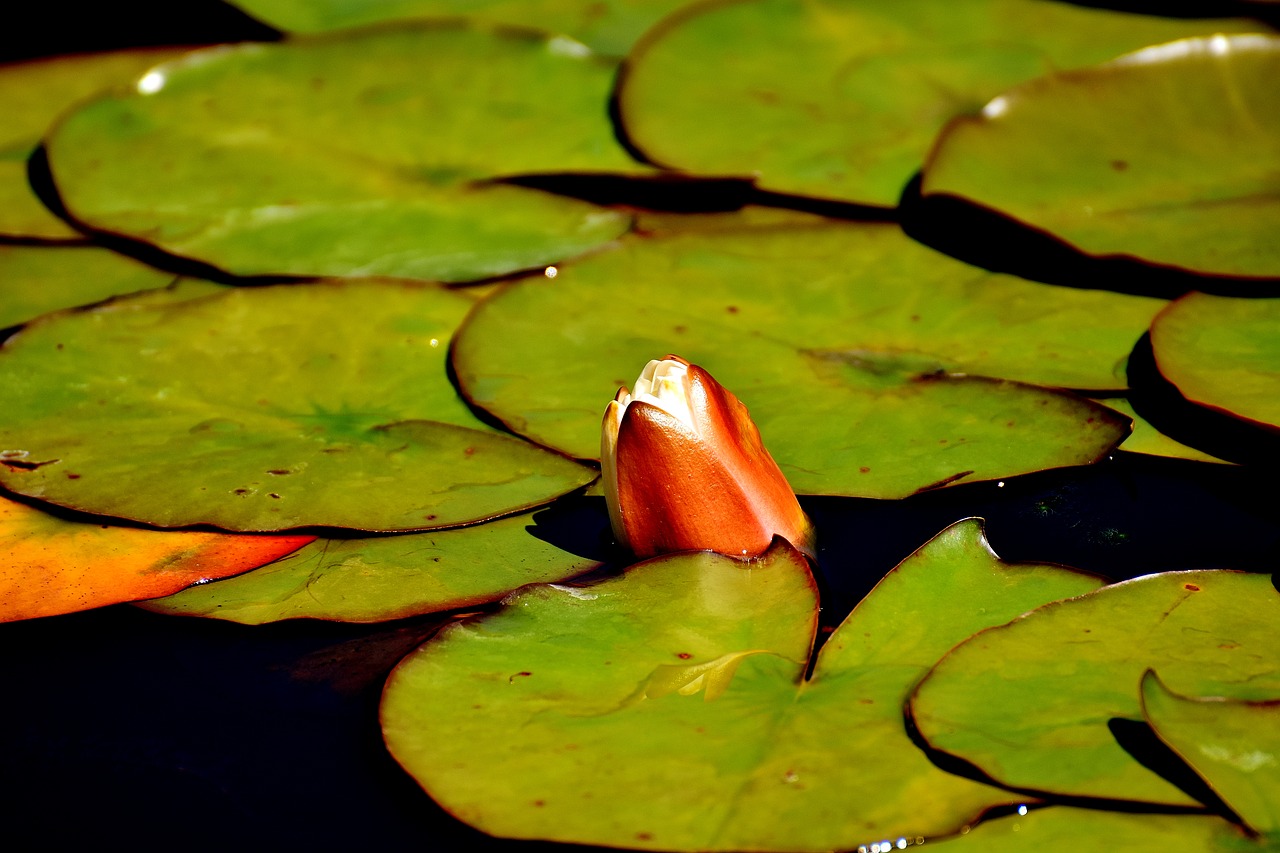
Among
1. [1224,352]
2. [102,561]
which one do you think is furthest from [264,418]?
[1224,352]

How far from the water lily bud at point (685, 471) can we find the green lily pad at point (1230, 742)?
451 mm

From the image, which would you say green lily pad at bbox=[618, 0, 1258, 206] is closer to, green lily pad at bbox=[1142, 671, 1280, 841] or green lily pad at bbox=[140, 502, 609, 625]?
green lily pad at bbox=[140, 502, 609, 625]

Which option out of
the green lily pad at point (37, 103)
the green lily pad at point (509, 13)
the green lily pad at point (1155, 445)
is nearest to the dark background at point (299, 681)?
the green lily pad at point (1155, 445)

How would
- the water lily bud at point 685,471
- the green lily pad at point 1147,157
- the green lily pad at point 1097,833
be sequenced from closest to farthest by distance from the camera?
the green lily pad at point 1097,833, the water lily bud at point 685,471, the green lily pad at point 1147,157

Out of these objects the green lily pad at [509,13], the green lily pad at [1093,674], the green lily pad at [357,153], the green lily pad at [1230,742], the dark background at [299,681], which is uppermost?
the green lily pad at [509,13]

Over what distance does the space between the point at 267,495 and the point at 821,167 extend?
1.19 m

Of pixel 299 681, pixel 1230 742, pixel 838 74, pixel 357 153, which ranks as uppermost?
pixel 838 74

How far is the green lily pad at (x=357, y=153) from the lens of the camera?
196 centimetres

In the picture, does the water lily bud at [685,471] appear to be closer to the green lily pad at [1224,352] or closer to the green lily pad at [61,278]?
the green lily pad at [1224,352]

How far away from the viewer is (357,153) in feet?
7.21

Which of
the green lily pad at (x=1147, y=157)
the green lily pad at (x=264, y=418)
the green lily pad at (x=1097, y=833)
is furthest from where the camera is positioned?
the green lily pad at (x=1147, y=157)

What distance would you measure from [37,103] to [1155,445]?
8.05ft

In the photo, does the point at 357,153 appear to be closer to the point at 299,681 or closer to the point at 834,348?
Answer: the point at 834,348

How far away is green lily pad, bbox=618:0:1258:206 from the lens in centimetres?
210
